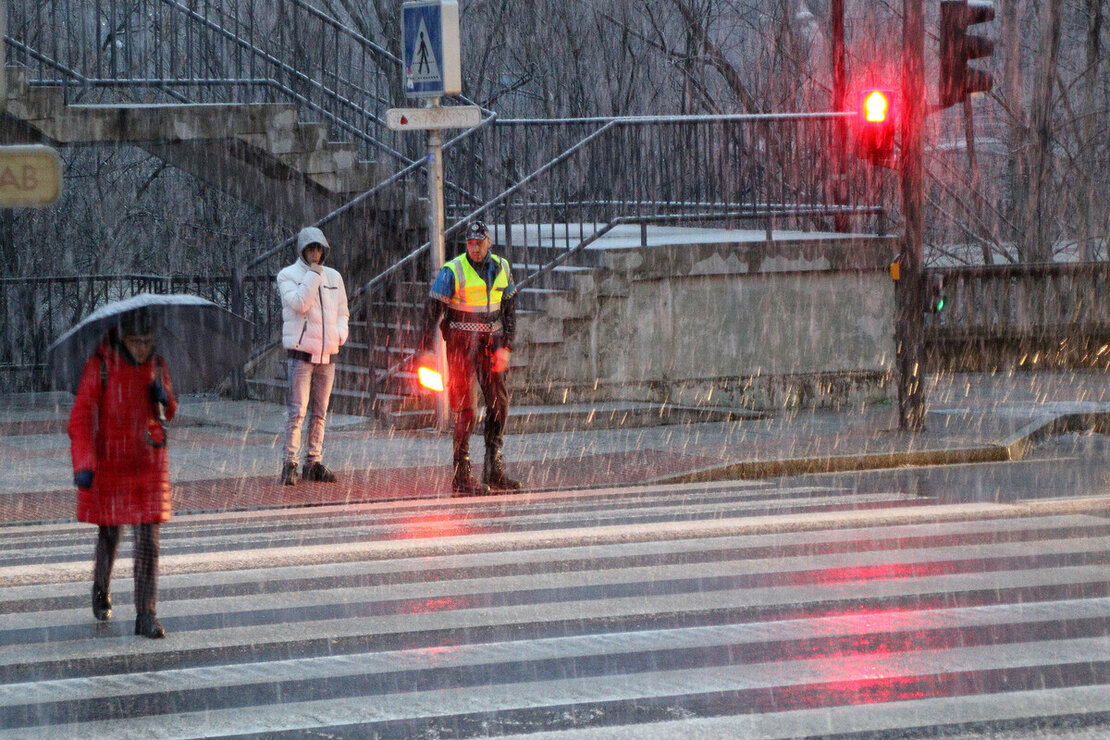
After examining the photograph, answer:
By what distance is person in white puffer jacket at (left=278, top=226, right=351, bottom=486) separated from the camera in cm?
1172

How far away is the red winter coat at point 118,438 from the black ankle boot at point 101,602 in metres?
0.42

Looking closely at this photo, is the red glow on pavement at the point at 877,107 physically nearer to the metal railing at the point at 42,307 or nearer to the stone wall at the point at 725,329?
the stone wall at the point at 725,329

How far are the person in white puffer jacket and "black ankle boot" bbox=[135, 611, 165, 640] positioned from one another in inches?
195

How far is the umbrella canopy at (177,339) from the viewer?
659 cm

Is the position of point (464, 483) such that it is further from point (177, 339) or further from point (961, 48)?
point (961, 48)

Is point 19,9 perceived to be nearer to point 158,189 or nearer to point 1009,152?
point 158,189

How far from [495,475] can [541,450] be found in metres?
2.16

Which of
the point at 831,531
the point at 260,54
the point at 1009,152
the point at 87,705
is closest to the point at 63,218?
the point at 260,54

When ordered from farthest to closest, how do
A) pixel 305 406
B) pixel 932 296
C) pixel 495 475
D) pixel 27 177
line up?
1. pixel 932 296
2. pixel 305 406
3. pixel 495 475
4. pixel 27 177

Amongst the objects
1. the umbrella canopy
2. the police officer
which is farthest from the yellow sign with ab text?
the police officer

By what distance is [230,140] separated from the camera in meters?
17.6

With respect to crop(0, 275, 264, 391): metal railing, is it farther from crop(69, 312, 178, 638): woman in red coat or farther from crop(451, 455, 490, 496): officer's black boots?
crop(69, 312, 178, 638): woman in red coat

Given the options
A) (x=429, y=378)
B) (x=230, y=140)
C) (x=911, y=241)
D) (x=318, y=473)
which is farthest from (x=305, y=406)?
(x=230, y=140)

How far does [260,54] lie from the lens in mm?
18656
